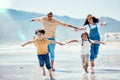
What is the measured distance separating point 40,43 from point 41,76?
3.65ft

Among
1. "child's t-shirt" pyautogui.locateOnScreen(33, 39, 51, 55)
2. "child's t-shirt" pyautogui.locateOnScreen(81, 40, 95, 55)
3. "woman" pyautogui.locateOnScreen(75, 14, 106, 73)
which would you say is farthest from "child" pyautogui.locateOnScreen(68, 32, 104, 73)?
"child's t-shirt" pyautogui.locateOnScreen(33, 39, 51, 55)

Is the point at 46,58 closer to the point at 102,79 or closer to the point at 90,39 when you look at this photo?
the point at 102,79

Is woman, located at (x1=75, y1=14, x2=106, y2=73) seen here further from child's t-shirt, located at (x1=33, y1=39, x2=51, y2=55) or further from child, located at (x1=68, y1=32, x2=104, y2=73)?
child's t-shirt, located at (x1=33, y1=39, x2=51, y2=55)

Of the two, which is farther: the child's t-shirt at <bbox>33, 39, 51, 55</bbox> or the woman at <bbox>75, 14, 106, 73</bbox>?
the woman at <bbox>75, 14, 106, 73</bbox>

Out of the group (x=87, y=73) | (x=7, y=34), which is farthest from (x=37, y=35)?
(x=7, y=34)

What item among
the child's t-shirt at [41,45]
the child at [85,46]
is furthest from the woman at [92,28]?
the child's t-shirt at [41,45]

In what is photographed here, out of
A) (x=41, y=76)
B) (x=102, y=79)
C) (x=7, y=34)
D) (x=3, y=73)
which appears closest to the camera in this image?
(x=102, y=79)

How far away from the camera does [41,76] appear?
14398 millimetres

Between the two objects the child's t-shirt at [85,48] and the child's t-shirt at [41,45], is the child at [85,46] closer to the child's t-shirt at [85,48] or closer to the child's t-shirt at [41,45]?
the child's t-shirt at [85,48]

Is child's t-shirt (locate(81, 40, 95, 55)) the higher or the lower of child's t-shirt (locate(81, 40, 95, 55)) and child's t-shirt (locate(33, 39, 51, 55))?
the lower

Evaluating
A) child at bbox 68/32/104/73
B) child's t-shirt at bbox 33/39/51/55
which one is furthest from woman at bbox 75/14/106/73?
child's t-shirt at bbox 33/39/51/55

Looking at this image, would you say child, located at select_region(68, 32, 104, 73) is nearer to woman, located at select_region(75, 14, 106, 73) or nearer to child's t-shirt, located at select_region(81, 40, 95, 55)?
child's t-shirt, located at select_region(81, 40, 95, 55)

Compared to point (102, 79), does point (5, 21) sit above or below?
below

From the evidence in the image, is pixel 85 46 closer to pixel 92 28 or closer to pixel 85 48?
pixel 85 48
